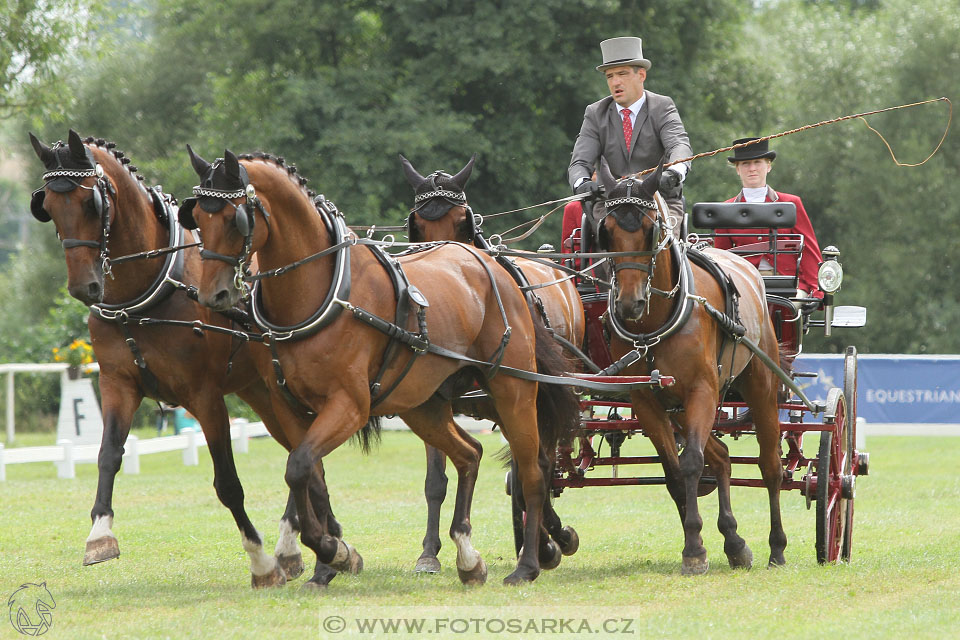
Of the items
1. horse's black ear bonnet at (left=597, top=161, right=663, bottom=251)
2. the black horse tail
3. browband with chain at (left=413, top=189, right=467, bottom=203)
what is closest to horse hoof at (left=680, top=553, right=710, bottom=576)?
the black horse tail

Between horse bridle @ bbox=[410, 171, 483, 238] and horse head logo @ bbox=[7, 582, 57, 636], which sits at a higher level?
horse bridle @ bbox=[410, 171, 483, 238]

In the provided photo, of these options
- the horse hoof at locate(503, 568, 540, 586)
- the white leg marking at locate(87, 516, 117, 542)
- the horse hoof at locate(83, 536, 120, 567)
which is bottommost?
the horse hoof at locate(503, 568, 540, 586)

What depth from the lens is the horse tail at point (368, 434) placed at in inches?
280

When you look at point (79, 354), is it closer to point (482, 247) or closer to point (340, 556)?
point (482, 247)

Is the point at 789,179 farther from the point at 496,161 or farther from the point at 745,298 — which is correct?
the point at 745,298

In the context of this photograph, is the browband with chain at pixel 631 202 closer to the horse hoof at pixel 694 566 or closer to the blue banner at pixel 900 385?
the horse hoof at pixel 694 566

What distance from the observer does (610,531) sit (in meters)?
10.2

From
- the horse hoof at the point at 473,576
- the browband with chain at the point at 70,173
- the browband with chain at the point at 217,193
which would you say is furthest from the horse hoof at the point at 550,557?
the browband with chain at the point at 70,173

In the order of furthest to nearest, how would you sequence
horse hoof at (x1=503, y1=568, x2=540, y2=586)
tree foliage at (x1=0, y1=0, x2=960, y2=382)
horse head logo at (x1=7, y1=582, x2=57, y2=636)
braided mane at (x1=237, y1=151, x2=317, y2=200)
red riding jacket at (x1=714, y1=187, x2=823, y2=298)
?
tree foliage at (x1=0, y1=0, x2=960, y2=382)
red riding jacket at (x1=714, y1=187, x2=823, y2=298)
horse hoof at (x1=503, y1=568, x2=540, y2=586)
braided mane at (x1=237, y1=151, x2=317, y2=200)
horse head logo at (x1=7, y1=582, x2=57, y2=636)

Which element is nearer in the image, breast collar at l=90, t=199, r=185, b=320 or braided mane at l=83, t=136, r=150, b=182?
breast collar at l=90, t=199, r=185, b=320

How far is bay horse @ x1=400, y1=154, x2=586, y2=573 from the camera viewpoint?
7750 mm

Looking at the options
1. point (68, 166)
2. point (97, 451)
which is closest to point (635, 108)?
point (68, 166)

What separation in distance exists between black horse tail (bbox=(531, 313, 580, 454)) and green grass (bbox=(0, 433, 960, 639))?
0.85m

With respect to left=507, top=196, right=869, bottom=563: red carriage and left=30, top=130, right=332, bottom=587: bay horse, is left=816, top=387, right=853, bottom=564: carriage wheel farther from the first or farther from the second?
left=30, top=130, right=332, bottom=587: bay horse
